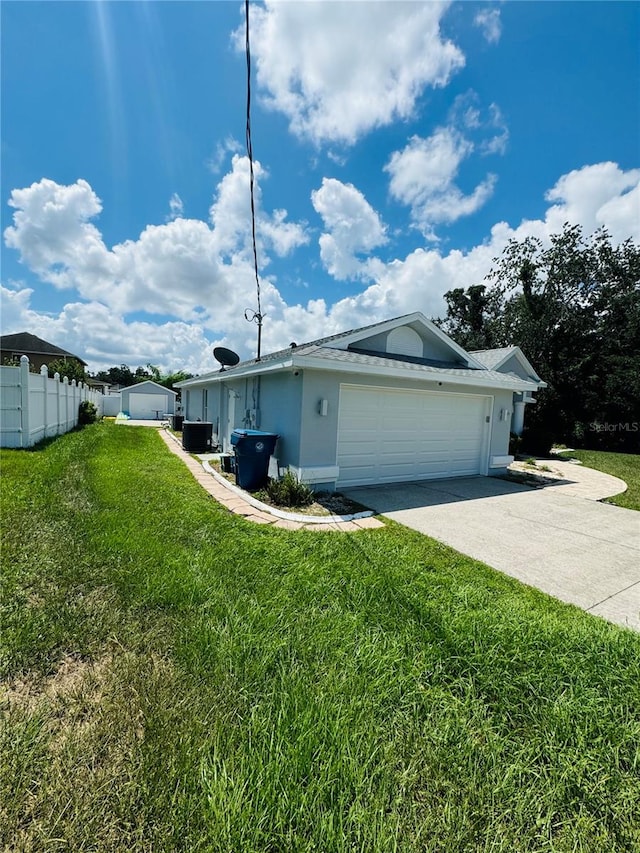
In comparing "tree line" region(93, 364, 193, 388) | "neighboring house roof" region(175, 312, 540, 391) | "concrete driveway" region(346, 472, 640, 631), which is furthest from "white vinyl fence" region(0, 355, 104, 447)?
"tree line" region(93, 364, 193, 388)

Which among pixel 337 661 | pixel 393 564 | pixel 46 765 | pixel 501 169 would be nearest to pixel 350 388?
pixel 393 564

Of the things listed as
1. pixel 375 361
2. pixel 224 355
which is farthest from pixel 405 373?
pixel 224 355

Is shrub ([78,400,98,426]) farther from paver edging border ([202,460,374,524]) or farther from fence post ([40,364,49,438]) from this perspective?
paver edging border ([202,460,374,524])

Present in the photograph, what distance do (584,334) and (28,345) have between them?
2161 inches

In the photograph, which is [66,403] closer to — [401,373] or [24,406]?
[24,406]

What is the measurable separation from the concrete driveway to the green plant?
1276 millimetres

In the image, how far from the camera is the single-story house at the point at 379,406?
736cm

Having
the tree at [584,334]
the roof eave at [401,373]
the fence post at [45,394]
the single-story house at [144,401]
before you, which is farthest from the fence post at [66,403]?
the tree at [584,334]

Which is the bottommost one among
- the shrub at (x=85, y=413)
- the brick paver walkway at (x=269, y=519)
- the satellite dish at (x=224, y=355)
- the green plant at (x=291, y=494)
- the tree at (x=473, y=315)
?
the brick paver walkway at (x=269, y=519)

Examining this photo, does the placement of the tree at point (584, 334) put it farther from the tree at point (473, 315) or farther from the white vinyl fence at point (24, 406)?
the white vinyl fence at point (24, 406)

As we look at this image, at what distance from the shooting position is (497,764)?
194cm

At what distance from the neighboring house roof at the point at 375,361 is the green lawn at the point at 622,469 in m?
3.70

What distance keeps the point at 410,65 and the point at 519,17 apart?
6.21ft

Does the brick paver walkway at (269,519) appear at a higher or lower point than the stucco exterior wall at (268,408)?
lower
